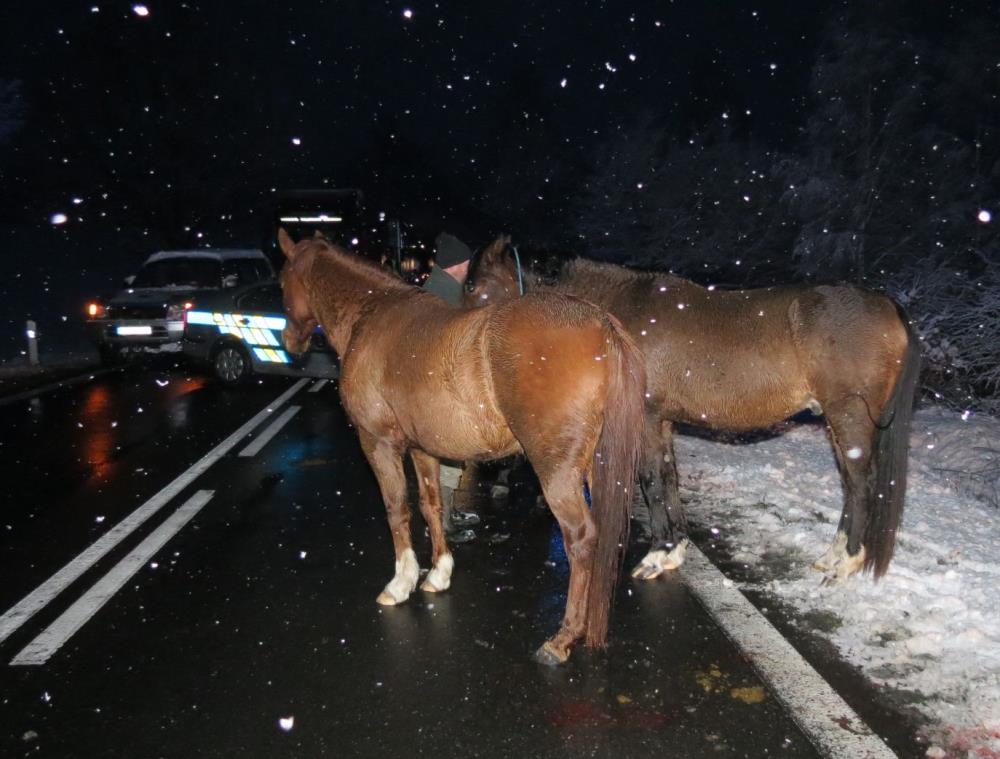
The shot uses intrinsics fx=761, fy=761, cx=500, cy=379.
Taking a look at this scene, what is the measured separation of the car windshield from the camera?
15.5 meters

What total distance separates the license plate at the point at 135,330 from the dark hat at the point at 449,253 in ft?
33.4

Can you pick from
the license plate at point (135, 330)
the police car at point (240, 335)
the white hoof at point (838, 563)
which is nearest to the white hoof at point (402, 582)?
the white hoof at point (838, 563)

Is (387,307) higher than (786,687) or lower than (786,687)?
higher

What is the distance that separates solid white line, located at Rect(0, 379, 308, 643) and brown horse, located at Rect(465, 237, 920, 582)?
3.74 metres

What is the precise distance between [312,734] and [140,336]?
1278 centimetres

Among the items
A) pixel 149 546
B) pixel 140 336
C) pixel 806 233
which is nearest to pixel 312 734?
pixel 149 546

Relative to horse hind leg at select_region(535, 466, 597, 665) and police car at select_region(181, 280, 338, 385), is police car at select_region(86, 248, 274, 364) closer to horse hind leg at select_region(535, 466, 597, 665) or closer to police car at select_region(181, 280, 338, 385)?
police car at select_region(181, 280, 338, 385)

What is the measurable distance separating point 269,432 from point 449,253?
4751 millimetres

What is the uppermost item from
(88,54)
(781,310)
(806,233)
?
(88,54)

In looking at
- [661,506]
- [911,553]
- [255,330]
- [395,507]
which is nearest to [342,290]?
[395,507]

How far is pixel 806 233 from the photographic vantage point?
25.1 metres

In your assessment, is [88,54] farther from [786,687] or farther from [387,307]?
[786,687]

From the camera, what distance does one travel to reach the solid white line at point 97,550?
4492mm

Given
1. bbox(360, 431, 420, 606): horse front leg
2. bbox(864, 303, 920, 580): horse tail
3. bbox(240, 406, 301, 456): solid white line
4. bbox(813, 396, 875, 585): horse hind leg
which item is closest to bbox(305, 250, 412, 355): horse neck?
bbox(360, 431, 420, 606): horse front leg
